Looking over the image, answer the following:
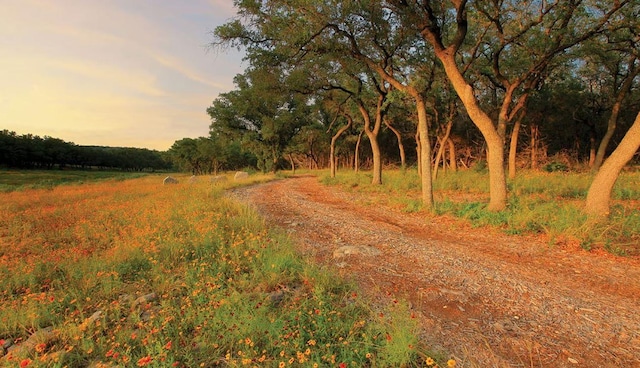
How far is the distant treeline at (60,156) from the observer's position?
76.1 m

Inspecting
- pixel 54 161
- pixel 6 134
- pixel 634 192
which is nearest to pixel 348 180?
pixel 634 192

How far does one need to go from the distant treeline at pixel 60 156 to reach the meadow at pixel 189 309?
70242 millimetres

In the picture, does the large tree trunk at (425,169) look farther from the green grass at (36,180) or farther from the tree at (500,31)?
the green grass at (36,180)

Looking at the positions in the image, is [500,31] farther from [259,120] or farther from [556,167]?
[259,120]

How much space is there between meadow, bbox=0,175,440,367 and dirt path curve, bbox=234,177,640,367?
0.59 metres

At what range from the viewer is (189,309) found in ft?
11.4

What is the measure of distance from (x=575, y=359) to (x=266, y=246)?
14.3 feet

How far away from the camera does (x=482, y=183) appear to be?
14.4 m

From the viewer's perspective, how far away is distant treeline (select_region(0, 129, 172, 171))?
76062 millimetres

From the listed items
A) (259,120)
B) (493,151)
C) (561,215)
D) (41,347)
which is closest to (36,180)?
(259,120)

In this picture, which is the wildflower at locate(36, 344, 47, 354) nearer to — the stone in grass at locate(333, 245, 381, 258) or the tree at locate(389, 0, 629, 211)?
the stone in grass at locate(333, 245, 381, 258)

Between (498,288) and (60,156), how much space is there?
120m

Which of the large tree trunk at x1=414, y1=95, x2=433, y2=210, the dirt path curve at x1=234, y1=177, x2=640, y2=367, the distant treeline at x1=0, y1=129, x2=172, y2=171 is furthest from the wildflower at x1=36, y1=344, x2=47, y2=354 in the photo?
the distant treeline at x1=0, y1=129, x2=172, y2=171

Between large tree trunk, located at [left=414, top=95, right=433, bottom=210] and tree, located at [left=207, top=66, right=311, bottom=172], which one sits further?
tree, located at [left=207, top=66, right=311, bottom=172]
